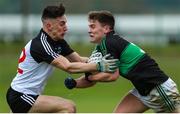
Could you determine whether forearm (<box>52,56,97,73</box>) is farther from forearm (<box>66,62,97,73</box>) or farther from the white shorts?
the white shorts

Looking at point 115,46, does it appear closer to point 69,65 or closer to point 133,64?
point 133,64

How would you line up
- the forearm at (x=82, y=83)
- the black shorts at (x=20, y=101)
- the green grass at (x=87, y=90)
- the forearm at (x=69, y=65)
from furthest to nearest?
the green grass at (x=87, y=90) < the forearm at (x=82, y=83) < the black shorts at (x=20, y=101) < the forearm at (x=69, y=65)

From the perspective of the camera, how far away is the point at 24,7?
49.7 metres

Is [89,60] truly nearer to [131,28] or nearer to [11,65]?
[11,65]

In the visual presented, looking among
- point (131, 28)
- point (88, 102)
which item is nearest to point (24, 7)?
point (131, 28)

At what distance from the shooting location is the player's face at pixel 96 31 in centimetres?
1278

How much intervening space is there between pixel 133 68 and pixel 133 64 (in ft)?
0.20

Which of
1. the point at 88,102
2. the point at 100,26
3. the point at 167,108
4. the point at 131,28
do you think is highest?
the point at 100,26

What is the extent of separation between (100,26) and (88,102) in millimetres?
11875

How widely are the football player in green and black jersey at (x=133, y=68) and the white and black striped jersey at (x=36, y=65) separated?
25.6 inches

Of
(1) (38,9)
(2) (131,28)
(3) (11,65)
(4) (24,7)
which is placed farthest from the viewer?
(2) (131,28)

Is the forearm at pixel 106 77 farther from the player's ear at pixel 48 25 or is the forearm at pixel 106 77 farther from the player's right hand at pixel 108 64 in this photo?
the player's ear at pixel 48 25

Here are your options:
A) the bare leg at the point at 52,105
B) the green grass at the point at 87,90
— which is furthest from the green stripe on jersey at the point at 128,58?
the green grass at the point at 87,90

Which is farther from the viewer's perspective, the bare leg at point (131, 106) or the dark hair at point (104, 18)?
the bare leg at point (131, 106)
